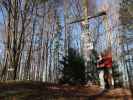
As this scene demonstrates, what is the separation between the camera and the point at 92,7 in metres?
23.0

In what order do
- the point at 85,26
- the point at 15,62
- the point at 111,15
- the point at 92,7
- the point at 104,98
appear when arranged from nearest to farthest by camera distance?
the point at 104,98
the point at 85,26
the point at 15,62
the point at 92,7
the point at 111,15

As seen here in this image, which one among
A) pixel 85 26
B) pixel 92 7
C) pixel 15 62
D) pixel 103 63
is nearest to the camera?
pixel 103 63

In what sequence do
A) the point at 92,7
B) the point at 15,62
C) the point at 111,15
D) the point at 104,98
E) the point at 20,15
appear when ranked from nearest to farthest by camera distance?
1. the point at 104,98
2. the point at 15,62
3. the point at 20,15
4. the point at 92,7
5. the point at 111,15

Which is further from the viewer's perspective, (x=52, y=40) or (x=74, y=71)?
(x=52, y=40)

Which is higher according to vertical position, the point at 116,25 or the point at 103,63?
the point at 116,25

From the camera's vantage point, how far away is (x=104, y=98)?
8.25 meters

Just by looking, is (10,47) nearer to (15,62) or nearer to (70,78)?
(15,62)

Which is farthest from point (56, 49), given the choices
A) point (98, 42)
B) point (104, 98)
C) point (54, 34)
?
point (104, 98)

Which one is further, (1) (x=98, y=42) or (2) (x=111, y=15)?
(1) (x=98, y=42)

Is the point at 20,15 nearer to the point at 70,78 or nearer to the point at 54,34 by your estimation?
the point at 70,78

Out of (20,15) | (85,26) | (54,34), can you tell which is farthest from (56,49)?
(85,26)

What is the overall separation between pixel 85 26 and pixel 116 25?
1254 cm

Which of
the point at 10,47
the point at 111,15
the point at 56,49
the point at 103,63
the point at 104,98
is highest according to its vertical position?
the point at 111,15

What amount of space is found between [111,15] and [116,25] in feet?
3.73
